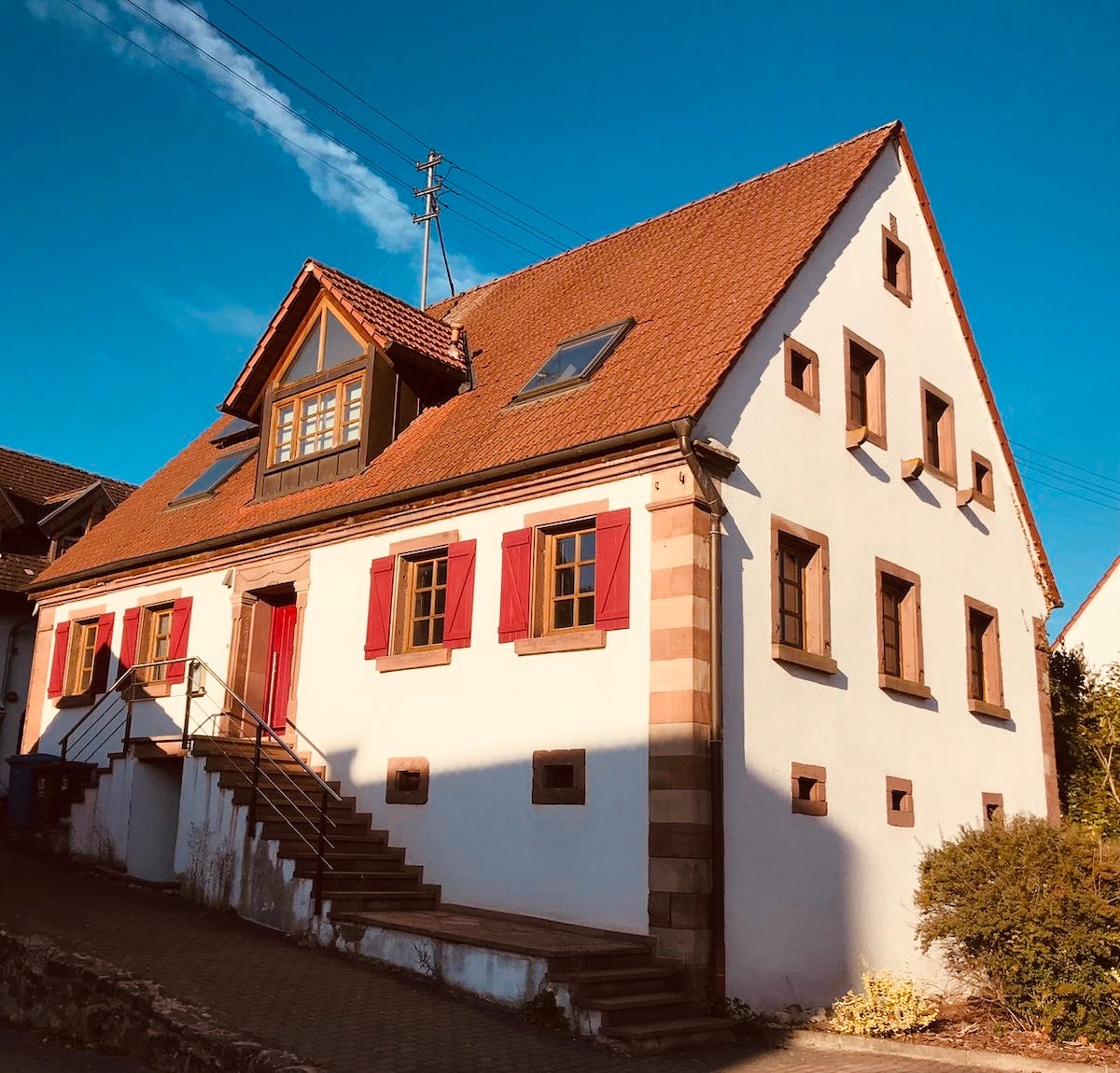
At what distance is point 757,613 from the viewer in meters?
12.5

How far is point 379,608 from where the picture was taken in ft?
48.5

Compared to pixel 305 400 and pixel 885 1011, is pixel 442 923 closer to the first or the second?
pixel 885 1011

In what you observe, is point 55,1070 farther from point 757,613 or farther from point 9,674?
point 9,674

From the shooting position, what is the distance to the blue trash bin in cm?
1730

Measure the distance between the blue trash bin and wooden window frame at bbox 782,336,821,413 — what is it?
36.6ft

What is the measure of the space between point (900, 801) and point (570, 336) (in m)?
7.03

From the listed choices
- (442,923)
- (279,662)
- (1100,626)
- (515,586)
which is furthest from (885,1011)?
(1100,626)

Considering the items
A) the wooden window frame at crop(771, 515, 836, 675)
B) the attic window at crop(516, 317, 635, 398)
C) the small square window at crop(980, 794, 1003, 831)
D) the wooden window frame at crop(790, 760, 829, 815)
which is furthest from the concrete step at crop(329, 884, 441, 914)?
the small square window at crop(980, 794, 1003, 831)

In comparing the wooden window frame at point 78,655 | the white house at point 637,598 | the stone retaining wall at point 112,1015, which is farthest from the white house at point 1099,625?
the stone retaining wall at point 112,1015

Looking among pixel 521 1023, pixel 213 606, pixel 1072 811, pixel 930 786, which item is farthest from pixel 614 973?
pixel 1072 811

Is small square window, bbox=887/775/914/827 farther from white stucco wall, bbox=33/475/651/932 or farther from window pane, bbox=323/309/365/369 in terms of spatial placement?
window pane, bbox=323/309/365/369

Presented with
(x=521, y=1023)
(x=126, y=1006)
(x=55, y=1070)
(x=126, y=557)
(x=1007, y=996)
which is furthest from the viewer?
(x=126, y=557)

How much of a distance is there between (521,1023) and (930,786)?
6.82 m

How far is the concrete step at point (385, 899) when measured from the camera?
12260 mm
